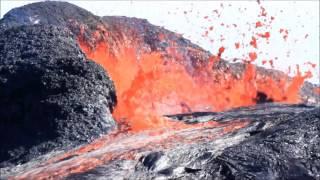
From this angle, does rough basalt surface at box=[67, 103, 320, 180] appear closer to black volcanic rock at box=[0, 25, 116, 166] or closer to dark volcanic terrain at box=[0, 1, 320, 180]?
dark volcanic terrain at box=[0, 1, 320, 180]

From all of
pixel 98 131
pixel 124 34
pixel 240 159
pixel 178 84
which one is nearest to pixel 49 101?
pixel 98 131

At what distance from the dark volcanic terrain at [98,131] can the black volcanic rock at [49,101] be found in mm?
36

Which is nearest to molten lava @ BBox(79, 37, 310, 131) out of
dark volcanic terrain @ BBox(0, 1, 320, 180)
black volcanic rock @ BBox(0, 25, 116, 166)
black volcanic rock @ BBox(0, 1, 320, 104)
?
black volcanic rock @ BBox(0, 1, 320, 104)

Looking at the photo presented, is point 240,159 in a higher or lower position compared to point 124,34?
lower

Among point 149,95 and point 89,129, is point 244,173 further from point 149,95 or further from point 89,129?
point 149,95

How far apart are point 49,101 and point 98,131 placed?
2.36 metres

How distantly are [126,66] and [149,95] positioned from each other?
362 centimetres

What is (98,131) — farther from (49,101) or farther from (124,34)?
(124,34)

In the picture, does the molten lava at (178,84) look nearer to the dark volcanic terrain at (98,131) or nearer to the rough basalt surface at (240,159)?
the dark volcanic terrain at (98,131)

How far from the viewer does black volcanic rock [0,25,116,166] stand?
707 inches

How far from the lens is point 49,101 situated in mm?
19094

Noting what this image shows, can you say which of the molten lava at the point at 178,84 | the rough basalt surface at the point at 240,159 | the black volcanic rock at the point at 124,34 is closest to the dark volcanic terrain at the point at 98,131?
the rough basalt surface at the point at 240,159

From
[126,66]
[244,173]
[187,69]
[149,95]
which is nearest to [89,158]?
[244,173]

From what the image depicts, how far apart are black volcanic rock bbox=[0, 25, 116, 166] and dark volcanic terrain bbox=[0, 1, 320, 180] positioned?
4 cm
